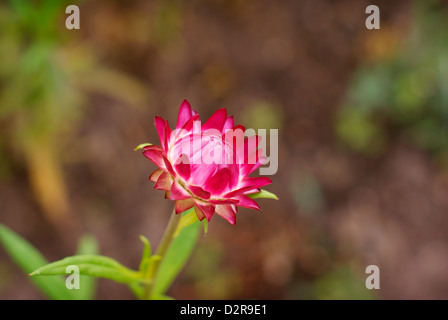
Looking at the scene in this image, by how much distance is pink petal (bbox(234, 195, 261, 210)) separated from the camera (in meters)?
1.19

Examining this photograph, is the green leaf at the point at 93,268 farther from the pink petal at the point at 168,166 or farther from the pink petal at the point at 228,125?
the pink petal at the point at 228,125

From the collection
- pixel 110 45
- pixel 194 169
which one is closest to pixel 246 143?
pixel 194 169

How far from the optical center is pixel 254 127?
10.5ft

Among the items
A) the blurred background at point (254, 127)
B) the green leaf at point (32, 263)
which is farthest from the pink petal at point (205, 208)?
the blurred background at point (254, 127)

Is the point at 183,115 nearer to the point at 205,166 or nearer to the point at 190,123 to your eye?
the point at 190,123

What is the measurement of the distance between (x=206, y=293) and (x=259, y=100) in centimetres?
151

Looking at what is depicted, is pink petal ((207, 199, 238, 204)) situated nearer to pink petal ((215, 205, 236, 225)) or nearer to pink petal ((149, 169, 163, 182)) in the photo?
pink petal ((215, 205, 236, 225))

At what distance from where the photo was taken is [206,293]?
9.11 ft

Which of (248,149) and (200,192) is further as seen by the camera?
(248,149)

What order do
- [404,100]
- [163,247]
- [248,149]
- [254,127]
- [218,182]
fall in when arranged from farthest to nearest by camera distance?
[404,100] < [254,127] < [163,247] < [248,149] < [218,182]

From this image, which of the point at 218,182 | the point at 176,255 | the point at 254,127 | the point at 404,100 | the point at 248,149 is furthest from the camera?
the point at 404,100

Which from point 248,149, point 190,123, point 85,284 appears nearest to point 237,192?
point 248,149

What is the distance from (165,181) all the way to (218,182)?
0.52 ft

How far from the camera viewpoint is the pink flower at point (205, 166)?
46.4 inches
